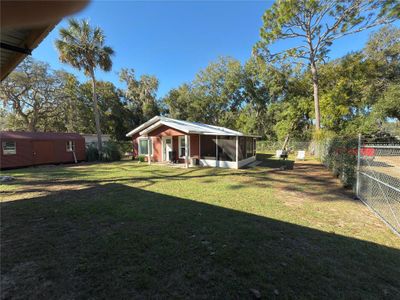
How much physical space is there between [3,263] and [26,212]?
2.61 metres

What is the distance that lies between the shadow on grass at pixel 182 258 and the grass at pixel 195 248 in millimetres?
15

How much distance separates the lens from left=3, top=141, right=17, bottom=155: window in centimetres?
1286

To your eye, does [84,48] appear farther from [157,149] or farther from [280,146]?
[280,146]

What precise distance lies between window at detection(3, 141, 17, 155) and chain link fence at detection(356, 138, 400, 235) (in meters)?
19.0

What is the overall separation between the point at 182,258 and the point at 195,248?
0.34m

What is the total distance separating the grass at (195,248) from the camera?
2.24m

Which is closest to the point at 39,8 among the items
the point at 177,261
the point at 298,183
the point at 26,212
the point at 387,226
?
the point at 177,261

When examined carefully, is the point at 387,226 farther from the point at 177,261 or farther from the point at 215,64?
the point at 215,64

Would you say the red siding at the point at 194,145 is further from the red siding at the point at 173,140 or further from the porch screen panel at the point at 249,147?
the porch screen panel at the point at 249,147

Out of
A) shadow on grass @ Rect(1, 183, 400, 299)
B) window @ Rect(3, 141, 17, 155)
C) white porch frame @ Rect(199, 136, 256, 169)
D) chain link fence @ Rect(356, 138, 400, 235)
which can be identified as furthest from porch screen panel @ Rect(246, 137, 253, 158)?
window @ Rect(3, 141, 17, 155)

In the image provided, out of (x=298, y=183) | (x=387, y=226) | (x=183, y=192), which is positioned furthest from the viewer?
(x=298, y=183)

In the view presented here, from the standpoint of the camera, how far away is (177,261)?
2729 mm

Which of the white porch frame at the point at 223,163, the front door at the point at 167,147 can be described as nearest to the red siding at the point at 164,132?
the front door at the point at 167,147

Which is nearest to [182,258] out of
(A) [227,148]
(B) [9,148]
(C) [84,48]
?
(A) [227,148]
